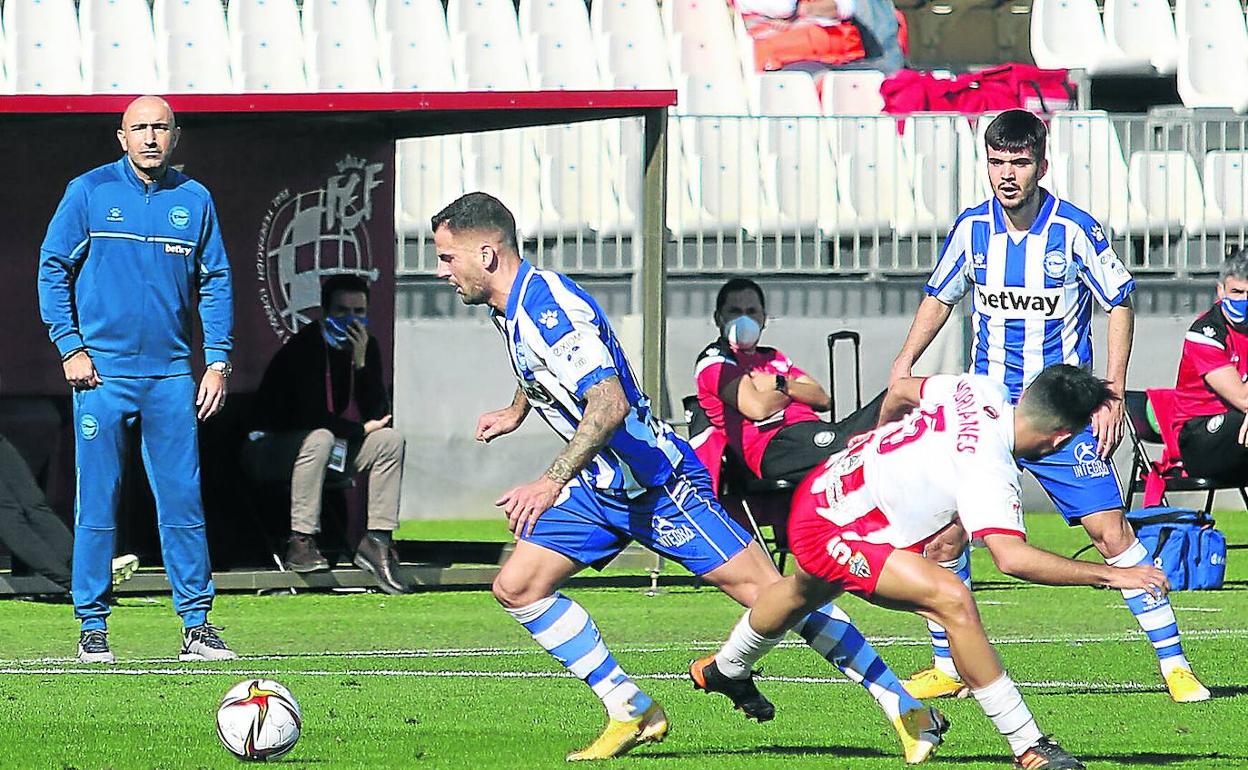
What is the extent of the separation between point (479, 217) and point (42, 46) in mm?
14291

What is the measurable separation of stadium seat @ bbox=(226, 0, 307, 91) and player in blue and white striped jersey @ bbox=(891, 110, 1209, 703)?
42.1ft

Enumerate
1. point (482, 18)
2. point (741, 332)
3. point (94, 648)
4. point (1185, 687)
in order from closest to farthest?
point (1185, 687) < point (94, 648) < point (741, 332) < point (482, 18)

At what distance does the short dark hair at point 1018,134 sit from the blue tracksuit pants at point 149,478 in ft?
11.5

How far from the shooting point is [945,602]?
5930mm

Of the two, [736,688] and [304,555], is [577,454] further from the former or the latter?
[304,555]

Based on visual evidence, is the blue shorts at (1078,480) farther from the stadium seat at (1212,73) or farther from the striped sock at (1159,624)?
the stadium seat at (1212,73)

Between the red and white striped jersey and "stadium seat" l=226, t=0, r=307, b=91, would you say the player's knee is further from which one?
"stadium seat" l=226, t=0, r=307, b=91

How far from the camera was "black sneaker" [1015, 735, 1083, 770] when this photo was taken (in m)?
5.76

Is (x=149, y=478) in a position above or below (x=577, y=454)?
below

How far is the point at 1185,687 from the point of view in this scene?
7.70 meters

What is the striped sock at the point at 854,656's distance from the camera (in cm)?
630

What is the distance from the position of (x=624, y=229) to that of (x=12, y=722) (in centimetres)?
1118

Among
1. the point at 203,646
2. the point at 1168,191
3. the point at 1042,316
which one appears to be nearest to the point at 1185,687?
the point at 1042,316

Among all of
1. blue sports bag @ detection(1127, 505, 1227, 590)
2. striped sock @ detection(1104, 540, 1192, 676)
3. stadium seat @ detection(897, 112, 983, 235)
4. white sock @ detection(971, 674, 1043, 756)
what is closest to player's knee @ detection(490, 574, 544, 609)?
white sock @ detection(971, 674, 1043, 756)
